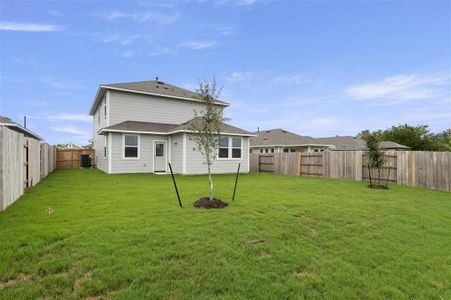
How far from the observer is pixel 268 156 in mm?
20281

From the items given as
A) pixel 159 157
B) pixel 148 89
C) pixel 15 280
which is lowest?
pixel 15 280

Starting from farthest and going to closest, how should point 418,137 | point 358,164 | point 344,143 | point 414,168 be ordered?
point 418,137
point 344,143
point 358,164
point 414,168

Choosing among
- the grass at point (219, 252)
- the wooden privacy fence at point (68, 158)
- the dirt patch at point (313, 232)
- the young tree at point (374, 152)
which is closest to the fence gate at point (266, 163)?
the young tree at point (374, 152)

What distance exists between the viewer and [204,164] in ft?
47.5

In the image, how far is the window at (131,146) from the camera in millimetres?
16484

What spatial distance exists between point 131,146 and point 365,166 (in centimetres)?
1421

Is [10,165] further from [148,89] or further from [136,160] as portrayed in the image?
[148,89]

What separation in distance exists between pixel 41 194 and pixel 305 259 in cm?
819

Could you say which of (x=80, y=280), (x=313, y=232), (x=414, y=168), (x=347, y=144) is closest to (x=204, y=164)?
(x=313, y=232)

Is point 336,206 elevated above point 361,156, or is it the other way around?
point 361,156

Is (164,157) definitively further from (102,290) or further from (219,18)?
(102,290)

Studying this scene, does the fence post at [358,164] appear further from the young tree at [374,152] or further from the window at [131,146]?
the window at [131,146]

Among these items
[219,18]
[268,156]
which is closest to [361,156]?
[268,156]

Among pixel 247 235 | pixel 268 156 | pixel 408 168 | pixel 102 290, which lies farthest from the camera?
pixel 268 156
